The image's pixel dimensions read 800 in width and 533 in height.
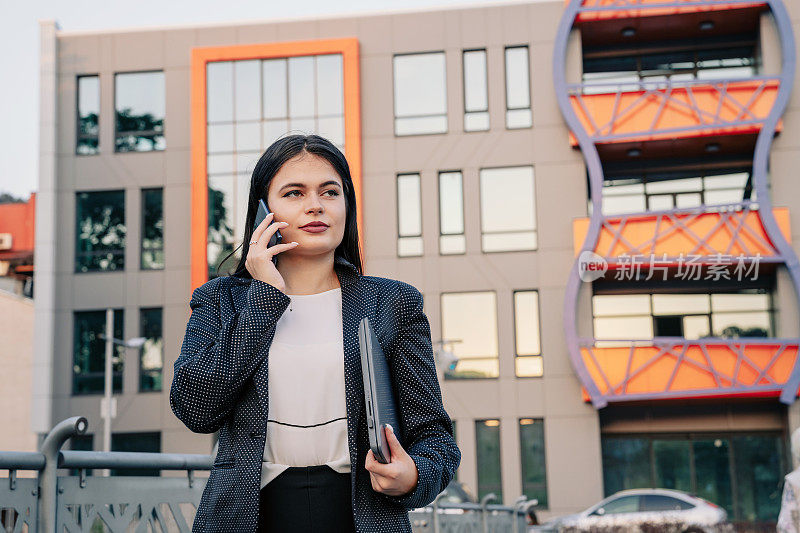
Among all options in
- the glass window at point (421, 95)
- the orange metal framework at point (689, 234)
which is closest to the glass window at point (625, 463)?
the orange metal framework at point (689, 234)

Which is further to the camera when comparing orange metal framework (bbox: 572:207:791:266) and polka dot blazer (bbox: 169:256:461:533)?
orange metal framework (bbox: 572:207:791:266)

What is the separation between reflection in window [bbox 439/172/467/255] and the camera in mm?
29172

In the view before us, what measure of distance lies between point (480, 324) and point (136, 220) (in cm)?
1002

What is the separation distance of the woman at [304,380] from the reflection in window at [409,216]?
86.9 feet

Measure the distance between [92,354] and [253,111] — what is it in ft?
26.6

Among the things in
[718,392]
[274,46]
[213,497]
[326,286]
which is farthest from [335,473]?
[274,46]

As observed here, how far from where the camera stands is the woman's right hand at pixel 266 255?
2.59m

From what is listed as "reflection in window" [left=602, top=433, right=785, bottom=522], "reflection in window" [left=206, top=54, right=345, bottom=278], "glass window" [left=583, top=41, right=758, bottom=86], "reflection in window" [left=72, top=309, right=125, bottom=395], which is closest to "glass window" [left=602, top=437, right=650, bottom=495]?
"reflection in window" [left=602, top=433, right=785, bottom=522]

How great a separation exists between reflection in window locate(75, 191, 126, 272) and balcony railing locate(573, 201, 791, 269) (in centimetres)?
1324

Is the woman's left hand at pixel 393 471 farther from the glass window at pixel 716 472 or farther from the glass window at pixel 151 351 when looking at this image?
the glass window at pixel 151 351

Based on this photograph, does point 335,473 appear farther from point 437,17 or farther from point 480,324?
point 437,17

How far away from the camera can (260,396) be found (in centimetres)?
244

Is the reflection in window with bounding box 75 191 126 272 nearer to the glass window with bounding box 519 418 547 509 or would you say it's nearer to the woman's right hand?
the glass window with bounding box 519 418 547 509

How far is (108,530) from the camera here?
424cm
